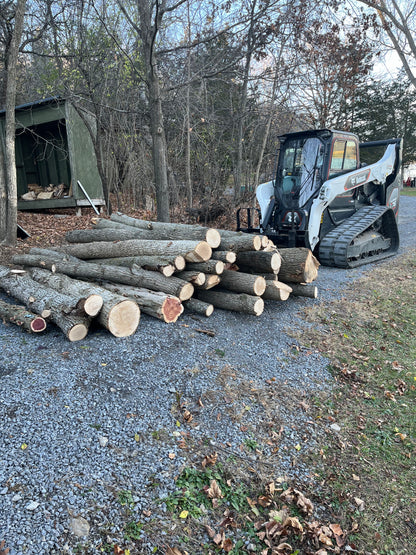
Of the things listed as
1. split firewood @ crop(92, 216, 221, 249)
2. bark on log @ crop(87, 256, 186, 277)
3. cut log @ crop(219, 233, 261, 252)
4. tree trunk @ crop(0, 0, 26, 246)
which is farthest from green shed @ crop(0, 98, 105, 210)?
cut log @ crop(219, 233, 261, 252)

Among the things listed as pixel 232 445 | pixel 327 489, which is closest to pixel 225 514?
pixel 232 445

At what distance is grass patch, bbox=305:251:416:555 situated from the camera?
2.82 metres

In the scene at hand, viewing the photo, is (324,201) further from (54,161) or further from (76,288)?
(54,161)

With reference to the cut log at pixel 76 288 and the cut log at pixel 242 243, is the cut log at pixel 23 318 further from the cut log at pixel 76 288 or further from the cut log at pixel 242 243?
the cut log at pixel 242 243

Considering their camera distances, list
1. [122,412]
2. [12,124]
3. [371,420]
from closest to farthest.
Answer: [122,412] → [371,420] → [12,124]

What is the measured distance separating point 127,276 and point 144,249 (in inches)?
22.3

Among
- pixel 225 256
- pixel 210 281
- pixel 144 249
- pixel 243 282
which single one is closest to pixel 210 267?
pixel 210 281

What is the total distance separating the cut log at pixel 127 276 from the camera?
5066mm

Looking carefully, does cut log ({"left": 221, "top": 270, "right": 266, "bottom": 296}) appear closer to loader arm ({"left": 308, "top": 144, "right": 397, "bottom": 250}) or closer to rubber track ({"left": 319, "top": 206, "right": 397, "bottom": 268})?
loader arm ({"left": 308, "top": 144, "right": 397, "bottom": 250})

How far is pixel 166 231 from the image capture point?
20.5 feet

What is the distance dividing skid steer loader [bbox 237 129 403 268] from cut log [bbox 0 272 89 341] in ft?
17.0

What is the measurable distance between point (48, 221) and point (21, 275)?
6065mm

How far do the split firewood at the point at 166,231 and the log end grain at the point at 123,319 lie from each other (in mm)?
1518

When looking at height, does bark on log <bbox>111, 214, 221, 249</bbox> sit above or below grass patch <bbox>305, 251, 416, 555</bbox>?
above
